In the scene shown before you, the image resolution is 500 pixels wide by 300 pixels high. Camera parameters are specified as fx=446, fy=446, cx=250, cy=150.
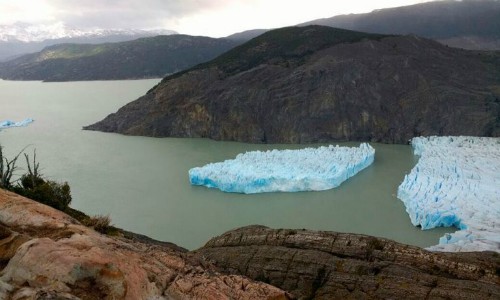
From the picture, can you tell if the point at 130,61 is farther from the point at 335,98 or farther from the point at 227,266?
the point at 227,266

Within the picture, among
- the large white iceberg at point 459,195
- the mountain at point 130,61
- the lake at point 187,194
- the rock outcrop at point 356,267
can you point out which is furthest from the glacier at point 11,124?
the mountain at point 130,61

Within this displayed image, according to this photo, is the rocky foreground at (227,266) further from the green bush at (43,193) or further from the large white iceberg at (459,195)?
the large white iceberg at (459,195)

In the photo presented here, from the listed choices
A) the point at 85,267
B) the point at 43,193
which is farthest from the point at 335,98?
the point at 85,267

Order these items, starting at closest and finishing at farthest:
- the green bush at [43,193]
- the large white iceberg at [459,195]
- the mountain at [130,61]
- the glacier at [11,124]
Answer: the green bush at [43,193] → the large white iceberg at [459,195] → the glacier at [11,124] → the mountain at [130,61]

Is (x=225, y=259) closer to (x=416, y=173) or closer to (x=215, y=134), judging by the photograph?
(x=416, y=173)

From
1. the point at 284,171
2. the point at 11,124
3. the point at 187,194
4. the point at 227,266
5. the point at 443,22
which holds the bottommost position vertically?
the point at 187,194

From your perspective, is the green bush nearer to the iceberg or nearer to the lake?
the lake
